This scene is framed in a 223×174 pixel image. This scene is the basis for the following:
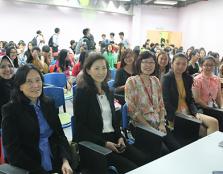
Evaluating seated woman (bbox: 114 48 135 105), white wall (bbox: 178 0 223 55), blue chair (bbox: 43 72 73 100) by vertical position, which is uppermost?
white wall (bbox: 178 0 223 55)

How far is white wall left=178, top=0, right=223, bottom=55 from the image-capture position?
11.3 metres

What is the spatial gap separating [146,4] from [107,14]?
93.7 inches

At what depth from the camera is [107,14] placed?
13469 millimetres

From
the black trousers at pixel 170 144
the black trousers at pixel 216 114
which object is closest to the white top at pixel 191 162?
the black trousers at pixel 170 144

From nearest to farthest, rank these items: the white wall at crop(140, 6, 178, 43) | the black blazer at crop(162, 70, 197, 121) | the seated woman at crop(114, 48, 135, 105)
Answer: the black blazer at crop(162, 70, 197, 121), the seated woman at crop(114, 48, 135, 105), the white wall at crop(140, 6, 178, 43)

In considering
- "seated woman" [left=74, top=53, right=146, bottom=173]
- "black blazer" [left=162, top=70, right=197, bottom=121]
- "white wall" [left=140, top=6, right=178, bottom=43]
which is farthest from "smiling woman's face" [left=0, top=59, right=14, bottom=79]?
"white wall" [left=140, top=6, right=178, bottom=43]

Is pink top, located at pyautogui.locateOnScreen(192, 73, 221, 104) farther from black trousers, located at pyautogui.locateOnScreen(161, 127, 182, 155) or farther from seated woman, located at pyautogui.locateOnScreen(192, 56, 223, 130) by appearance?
black trousers, located at pyautogui.locateOnScreen(161, 127, 182, 155)

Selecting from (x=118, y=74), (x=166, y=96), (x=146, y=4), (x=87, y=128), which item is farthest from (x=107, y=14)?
(x=87, y=128)

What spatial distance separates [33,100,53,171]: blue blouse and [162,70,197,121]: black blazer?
1.51m

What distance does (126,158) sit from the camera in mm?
2182

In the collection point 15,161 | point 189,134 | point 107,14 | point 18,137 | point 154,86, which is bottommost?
point 189,134

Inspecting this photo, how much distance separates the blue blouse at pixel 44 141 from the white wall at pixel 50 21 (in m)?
10.00

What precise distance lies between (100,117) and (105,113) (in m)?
0.09

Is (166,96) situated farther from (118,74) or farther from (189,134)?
(118,74)
